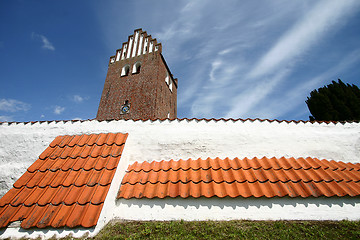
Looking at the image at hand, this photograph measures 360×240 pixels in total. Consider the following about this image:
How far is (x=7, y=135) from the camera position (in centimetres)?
434

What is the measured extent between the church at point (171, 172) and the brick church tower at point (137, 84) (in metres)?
7.29

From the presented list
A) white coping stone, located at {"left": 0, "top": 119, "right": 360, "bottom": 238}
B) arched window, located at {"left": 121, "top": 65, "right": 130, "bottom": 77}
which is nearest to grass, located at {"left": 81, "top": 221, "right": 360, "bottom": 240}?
white coping stone, located at {"left": 0, "top": 119, "right": 360, "bottom": 238}

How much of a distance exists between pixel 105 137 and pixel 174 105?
13174 millimetres

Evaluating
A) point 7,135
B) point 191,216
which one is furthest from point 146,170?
point 7,135

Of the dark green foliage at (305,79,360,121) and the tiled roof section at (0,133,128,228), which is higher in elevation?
the dark green foliage at (305,79,360,121)

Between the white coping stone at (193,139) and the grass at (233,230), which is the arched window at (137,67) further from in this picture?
the grass at (233,230)

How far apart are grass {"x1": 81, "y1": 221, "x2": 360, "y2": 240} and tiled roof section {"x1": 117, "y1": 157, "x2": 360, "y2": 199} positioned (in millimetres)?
415

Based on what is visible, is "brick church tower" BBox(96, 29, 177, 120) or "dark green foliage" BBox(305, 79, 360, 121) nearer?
"dark green foliage" BBox(305, 79, 360, 121)

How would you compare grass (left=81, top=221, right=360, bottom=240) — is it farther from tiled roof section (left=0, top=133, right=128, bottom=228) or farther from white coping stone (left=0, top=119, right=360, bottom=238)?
white coping stone (left=0, top=119, right=360, bottom=238)

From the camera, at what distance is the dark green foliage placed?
37.0 ft

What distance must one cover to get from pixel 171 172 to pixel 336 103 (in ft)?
51.2

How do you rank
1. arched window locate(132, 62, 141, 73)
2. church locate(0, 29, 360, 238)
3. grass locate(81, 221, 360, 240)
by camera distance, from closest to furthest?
grass locate(81, 221, 360, 240) → church locate(0, 29, 360, 238) → arched window locate(132, 62, 141, 73)

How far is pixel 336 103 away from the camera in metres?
12.2

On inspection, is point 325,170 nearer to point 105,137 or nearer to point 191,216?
point 191,216
